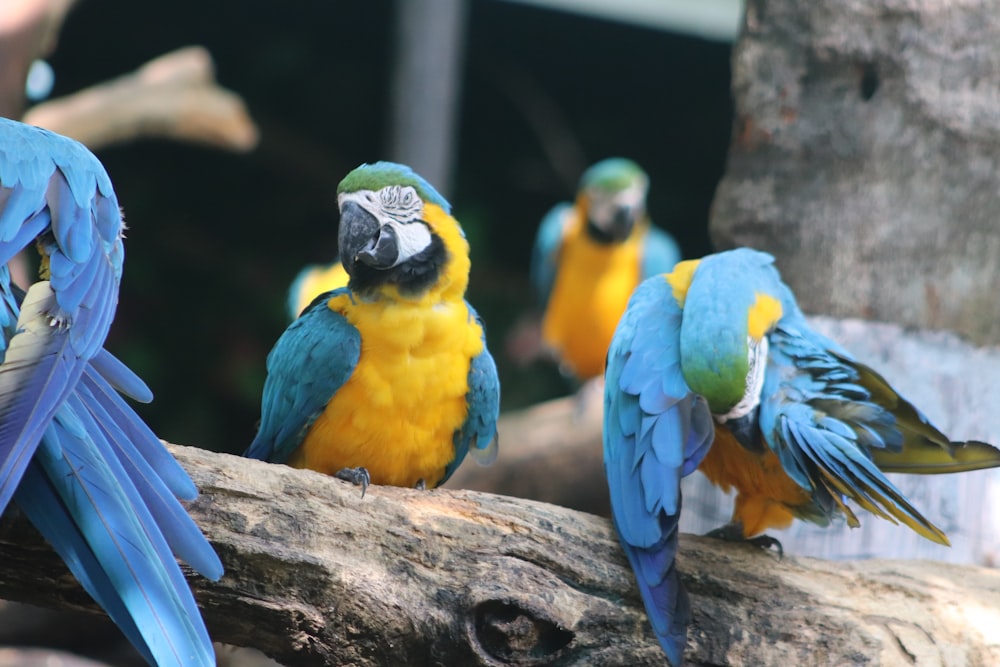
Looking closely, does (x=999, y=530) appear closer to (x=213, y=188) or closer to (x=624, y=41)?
(x=624, y=41)

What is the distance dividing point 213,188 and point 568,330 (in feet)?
7.30

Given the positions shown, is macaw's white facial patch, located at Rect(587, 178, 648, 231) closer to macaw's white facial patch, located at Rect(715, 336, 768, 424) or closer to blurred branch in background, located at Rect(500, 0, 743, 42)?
blurred branch in background, located at Rect(500, 0, 743, 42)

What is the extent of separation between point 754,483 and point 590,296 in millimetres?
3100

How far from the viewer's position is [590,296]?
Result: 5.17 meters

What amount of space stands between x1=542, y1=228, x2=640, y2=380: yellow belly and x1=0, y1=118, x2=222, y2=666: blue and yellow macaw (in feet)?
11.9

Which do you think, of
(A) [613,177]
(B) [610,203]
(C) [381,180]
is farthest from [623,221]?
(C) [381,180]

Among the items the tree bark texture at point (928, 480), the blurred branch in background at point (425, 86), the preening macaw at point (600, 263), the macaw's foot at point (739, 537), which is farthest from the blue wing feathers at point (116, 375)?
the preening macaw at point (600, 263)

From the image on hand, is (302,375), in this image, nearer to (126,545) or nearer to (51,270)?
(51,270)

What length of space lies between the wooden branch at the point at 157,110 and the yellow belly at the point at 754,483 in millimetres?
2643

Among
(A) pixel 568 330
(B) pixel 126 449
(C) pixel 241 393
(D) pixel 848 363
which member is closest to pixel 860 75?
(D) pixel 848 363

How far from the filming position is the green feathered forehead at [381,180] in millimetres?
2059

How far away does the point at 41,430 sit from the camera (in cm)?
136

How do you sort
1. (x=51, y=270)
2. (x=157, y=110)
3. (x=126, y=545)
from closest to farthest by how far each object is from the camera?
(x=126, y=545) < (x=51, y=270) < (x=157, y=110)

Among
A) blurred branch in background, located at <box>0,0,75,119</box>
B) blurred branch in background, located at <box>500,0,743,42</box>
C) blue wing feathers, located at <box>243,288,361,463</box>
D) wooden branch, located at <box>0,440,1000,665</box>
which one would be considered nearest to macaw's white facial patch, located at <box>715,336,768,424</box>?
wooden branch, located at <box>0,440,1000,665</box>
